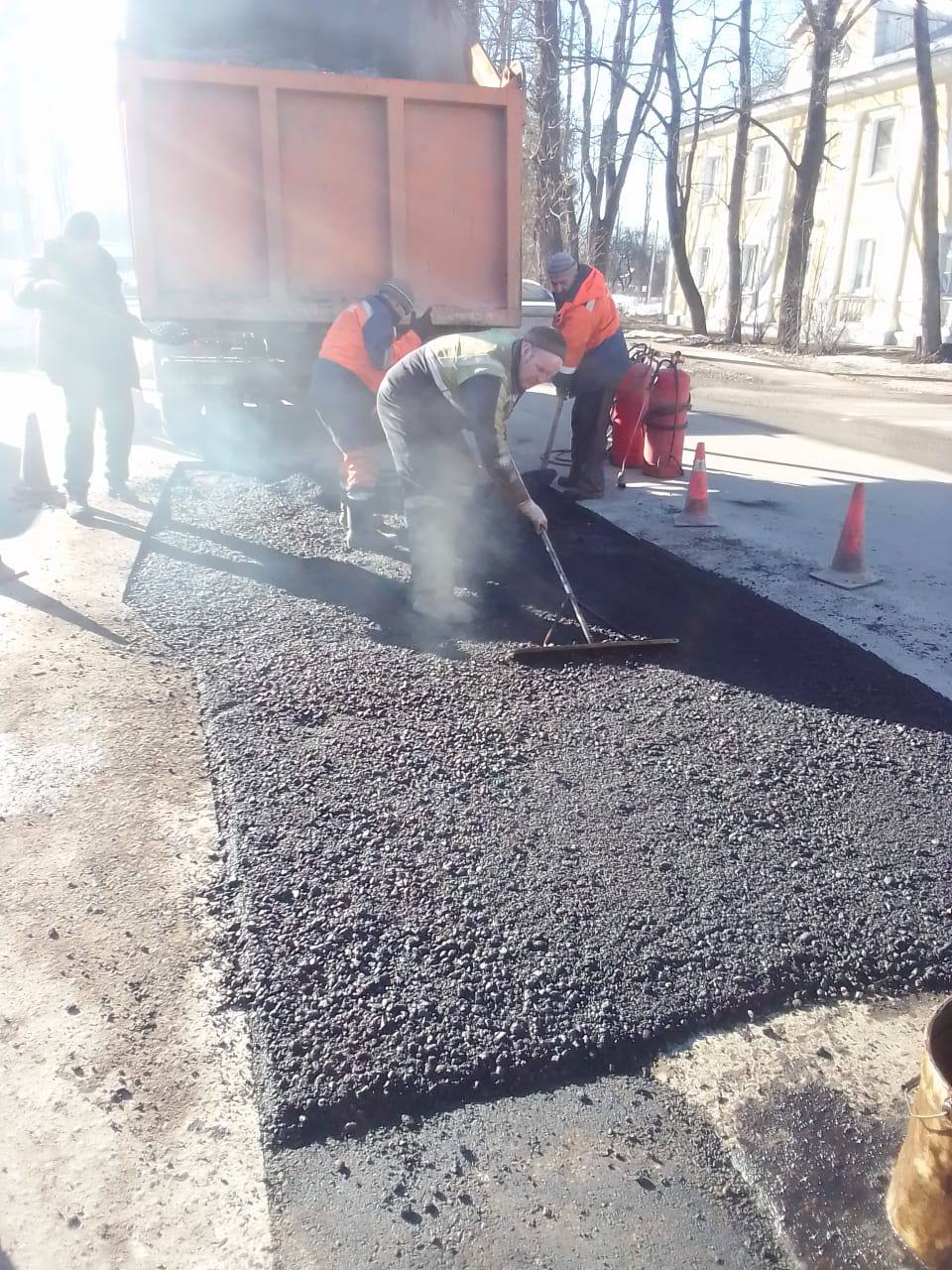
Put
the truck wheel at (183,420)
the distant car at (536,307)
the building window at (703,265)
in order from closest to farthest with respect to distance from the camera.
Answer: the truck wheel at (183,420)
the distant car at (536,307)
the building window at (703,265)

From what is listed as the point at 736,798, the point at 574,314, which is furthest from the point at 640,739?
the point at 574,314

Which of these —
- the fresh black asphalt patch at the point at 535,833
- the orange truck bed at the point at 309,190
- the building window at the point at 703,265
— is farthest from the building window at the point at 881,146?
the fresh black asphalt patch at the point at 535,833

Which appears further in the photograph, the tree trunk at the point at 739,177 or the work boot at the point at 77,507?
the tree trunk at the point at 739,177

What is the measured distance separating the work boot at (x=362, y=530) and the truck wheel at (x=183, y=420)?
116 inches

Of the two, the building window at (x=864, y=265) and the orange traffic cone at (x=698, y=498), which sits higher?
the building window at (x=864, y=265)

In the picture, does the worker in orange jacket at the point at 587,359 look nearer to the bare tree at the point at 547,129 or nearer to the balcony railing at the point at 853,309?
the bare tree at the point at 547,129

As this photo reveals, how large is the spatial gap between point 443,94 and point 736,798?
5571 mm

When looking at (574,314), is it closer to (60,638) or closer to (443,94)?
(443,94)

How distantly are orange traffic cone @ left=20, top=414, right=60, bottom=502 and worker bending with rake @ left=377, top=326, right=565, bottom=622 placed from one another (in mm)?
3011

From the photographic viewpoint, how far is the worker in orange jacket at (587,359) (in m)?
6.43

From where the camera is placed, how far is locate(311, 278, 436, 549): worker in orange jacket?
5555 millimetres

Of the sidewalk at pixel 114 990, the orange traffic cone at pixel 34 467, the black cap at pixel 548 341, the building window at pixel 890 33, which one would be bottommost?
the sidewalk at pixel 114 990

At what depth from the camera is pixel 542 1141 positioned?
1.90 metres

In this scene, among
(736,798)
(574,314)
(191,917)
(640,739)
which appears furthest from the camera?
(574,314)
